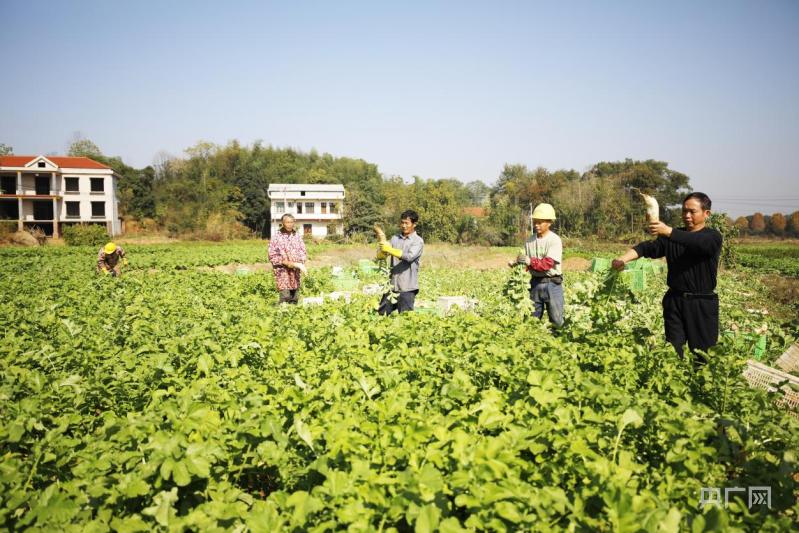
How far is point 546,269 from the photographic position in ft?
17.3

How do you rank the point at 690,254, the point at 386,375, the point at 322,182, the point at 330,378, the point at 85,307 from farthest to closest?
the point at 322,182 → the point at 85,307 → the point at 690,254 → the point at 330,378 → the point at 386,375

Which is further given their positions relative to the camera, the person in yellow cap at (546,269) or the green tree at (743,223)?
the green tree at (743,223)

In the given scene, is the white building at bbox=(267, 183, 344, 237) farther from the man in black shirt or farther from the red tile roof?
the man in black shirt

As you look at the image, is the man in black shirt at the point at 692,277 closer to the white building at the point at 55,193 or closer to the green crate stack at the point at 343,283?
the green crate stack at the point at 343,283

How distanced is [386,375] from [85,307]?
496 cm

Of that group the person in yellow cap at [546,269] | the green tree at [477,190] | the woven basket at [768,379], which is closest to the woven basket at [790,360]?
the woven basket at [768,379]

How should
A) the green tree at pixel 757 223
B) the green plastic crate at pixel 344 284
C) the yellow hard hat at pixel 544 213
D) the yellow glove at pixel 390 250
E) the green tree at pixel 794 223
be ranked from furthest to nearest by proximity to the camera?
the green tree at pixel 757 223, the green tree at pixel 794 223, the green plastic crate at pixel 344 284, the yellow glove at pixel 390 250, the yellow hard hat at pixel 544 213

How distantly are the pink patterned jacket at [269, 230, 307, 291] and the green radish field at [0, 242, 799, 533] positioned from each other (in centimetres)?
326

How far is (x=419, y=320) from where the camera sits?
14.3 feet

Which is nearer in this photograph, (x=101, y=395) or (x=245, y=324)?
(x=101, y=395)

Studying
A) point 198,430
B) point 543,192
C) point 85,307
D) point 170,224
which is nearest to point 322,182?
point 170,224

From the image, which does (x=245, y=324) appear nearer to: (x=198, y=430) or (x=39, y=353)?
(x=39, y=353)

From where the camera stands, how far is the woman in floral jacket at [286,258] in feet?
24.7

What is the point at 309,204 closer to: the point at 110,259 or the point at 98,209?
the point at 98,209
